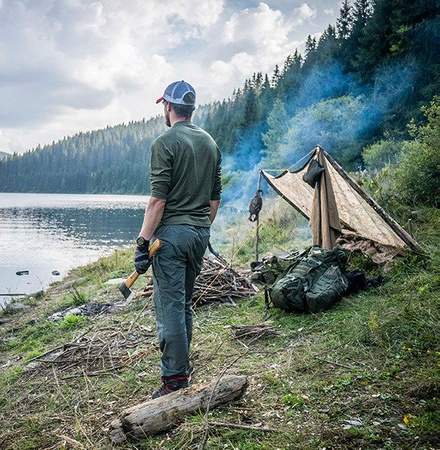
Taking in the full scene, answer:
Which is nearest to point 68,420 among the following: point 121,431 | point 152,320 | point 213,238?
point 121,431

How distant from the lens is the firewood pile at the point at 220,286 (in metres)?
5.95

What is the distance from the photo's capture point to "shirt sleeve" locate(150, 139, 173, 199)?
2.92 m

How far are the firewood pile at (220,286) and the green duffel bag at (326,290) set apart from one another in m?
1.58

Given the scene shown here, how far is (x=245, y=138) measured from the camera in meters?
47.7

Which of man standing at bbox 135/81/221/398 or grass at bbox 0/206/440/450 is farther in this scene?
man standing at bbox 135/81/221/398

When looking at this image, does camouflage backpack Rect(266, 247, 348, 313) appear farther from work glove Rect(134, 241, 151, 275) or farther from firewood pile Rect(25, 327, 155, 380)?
work glove Rect(134, 241, 151, 275)

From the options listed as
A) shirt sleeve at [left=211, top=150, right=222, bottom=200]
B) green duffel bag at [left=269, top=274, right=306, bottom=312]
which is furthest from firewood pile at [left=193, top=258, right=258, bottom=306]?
shirt sleeve at [left=211, top=150, right=222, bottom=200]

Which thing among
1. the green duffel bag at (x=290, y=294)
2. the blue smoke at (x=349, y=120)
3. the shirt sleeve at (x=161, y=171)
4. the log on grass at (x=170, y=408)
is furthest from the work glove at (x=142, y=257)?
the blue smoke at (x=349, y=120)

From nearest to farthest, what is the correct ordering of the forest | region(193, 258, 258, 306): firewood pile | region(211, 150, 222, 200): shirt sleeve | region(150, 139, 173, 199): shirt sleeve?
region(150, 139, 173, 199): shirt sleeve → region(211, 150, 222, 200): shirt sleeve → region(193, 258, 258, 306): firewood pile → the forest

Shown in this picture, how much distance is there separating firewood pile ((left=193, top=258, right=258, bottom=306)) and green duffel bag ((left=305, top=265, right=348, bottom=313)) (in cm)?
158

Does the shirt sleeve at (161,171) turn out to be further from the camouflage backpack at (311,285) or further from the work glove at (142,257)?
the camouflage backpack at (311,285)

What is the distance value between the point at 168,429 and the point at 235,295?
3.48 metres

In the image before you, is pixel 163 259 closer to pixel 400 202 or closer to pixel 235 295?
pixel 235 295

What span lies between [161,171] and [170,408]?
66.0 inches
